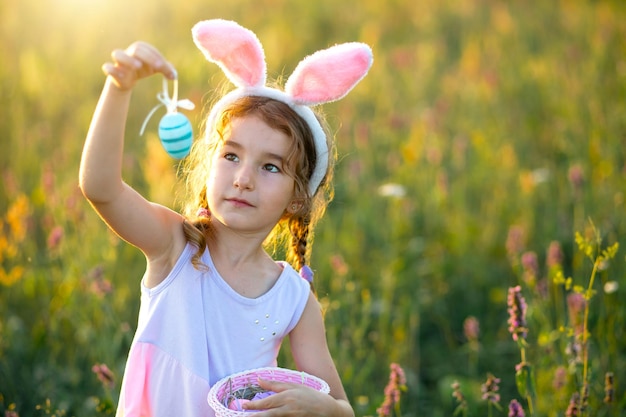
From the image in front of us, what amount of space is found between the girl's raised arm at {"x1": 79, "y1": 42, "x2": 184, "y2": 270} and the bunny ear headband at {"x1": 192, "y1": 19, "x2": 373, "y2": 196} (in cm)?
33

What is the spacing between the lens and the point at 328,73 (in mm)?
1811

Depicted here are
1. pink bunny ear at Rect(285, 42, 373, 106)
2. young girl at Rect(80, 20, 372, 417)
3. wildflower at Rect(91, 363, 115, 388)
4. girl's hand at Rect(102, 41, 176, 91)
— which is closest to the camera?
girl's hand at Rect(102, 41, 176, 91)

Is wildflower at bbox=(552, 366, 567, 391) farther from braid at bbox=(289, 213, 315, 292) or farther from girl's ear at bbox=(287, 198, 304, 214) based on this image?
girl's ear at bbox=(287, 198, 304, 214)

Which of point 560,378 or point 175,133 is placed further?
point 560,378

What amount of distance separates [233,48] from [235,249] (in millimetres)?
453

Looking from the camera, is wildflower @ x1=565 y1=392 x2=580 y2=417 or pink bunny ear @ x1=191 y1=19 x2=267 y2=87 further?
wildflower @ x1=565 y1=392 x2=580 y2=417

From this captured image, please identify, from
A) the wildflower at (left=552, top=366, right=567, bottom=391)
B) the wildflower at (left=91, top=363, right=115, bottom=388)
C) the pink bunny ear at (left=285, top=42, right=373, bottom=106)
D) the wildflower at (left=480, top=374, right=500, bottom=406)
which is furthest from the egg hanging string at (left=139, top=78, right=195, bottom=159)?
the wildflower at (left=552, top=366, right=567, bottom=391)

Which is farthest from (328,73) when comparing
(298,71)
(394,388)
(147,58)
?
(394,388)

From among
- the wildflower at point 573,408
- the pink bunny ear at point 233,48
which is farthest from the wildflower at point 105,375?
the wildflower at point 573,408

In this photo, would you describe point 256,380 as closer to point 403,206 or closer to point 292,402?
point 292,402

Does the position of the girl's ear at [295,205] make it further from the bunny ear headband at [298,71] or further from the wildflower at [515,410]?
the wildflower at [515,410]

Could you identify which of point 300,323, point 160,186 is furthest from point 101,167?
point 160,186

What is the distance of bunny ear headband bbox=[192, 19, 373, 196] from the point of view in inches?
69.6

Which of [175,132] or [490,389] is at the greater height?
[175,132]
